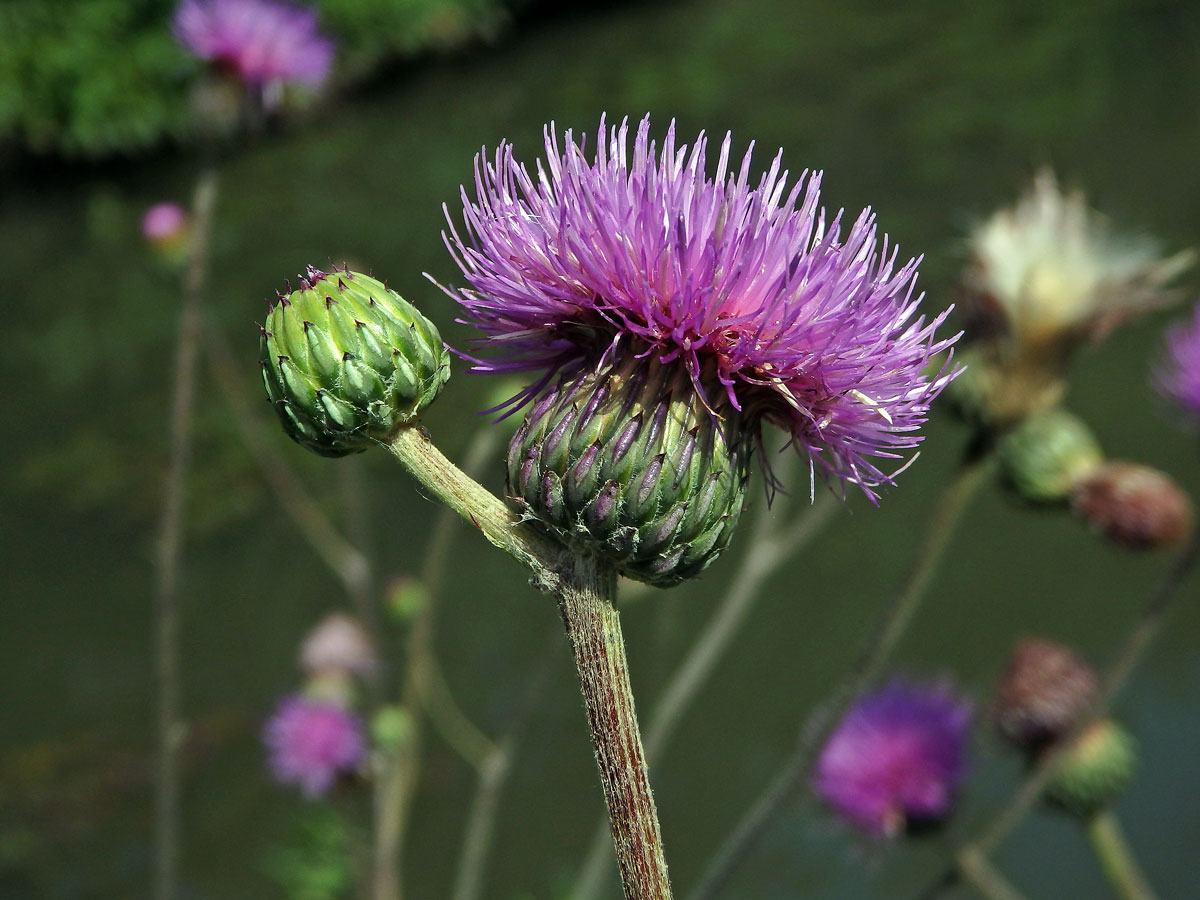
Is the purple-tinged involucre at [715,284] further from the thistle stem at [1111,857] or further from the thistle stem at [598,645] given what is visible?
the thistle stem at [1111,857]

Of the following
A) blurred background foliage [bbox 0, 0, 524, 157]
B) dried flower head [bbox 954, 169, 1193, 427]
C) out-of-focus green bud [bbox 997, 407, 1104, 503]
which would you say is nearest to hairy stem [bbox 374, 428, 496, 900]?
dried flower head [bbox 954, 169, 1193, 427]

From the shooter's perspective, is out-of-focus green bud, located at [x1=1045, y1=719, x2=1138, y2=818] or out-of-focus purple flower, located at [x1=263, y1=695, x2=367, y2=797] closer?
out-of-focus green bud, located at [x1=1045, y1=719, x2=1138, y2=818]

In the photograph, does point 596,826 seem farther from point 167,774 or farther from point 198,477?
point 198,477

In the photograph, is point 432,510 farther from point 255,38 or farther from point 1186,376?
point 1186,376

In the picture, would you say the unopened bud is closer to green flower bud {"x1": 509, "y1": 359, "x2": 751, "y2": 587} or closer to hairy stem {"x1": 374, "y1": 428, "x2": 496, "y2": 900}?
hairy stem {"x1": 374, "y1": 428, "x2": 496, "y2": 900}

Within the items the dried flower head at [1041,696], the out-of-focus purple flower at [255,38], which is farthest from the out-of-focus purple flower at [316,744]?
the out-of-focus purple flower at [255,38]

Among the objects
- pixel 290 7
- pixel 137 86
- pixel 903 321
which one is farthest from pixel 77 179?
pixel 903 321
